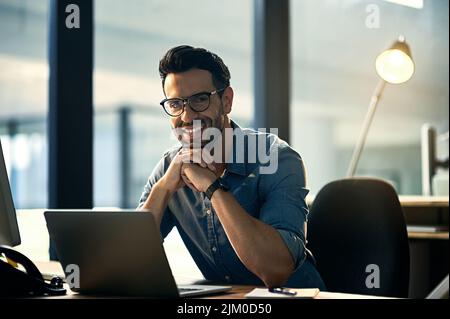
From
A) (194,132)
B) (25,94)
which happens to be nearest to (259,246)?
(194,132)

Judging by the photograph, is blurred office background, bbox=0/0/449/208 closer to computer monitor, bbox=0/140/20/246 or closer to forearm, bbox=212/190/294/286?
forearm, bbox=212/190/294/286

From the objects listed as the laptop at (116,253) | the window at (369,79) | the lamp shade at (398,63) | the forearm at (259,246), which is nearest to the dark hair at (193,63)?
the forearm at (259,246)

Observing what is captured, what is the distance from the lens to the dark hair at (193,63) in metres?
1.84

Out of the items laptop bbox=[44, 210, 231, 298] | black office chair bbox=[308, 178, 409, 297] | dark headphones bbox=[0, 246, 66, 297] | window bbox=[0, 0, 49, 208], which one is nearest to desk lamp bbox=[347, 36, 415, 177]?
black office chair bbox=[308, 178, 409, 297]

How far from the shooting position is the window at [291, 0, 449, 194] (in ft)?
13.5

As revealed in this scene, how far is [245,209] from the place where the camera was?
6.07 feet

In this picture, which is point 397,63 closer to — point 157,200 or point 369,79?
point 369,79

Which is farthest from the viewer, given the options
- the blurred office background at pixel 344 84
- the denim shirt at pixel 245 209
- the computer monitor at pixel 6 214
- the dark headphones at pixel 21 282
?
the blurred office background at pixel 344 84

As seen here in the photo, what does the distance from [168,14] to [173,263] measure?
296cm

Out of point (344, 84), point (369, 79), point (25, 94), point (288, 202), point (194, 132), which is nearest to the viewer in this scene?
point (288, 202)

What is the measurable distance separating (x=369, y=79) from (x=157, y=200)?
8.94ft

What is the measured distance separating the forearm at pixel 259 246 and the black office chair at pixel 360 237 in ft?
1.21

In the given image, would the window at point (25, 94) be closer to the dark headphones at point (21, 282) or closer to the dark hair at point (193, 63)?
the dark hair at point (193, 63)

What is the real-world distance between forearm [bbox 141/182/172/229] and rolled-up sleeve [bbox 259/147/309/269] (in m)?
0.26
